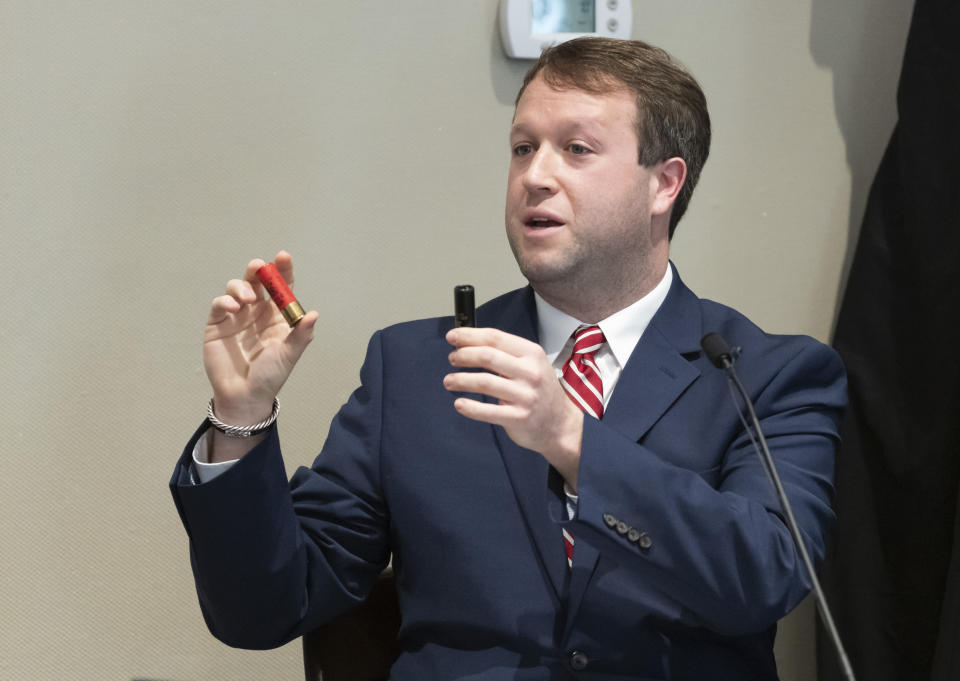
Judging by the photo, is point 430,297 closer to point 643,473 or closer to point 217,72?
point 217,72

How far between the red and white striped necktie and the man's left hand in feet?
0.91

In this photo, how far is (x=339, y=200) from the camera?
1.83 meters

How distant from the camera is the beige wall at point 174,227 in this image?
5.38 feet

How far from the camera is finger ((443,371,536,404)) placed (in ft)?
3.54

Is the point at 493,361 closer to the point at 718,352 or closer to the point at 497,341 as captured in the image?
the point at 497,341

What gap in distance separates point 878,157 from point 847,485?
0.70 meters

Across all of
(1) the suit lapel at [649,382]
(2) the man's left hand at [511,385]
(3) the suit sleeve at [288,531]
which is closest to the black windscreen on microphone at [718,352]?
(2) the man's left hand at [511,385]

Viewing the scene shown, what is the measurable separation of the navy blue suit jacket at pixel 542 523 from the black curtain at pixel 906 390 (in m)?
0.57

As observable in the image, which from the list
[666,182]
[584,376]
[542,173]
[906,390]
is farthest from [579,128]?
[906,390]

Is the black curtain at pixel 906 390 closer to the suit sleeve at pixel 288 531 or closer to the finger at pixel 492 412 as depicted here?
the suit sleeve at pixel 288 531

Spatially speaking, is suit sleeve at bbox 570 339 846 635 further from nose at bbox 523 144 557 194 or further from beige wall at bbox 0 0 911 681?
beige wall at bbox 0 0 911 681

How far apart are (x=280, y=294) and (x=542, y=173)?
436mm

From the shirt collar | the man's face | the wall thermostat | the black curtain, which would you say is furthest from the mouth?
the black curtain

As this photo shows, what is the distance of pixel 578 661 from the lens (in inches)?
51.9
